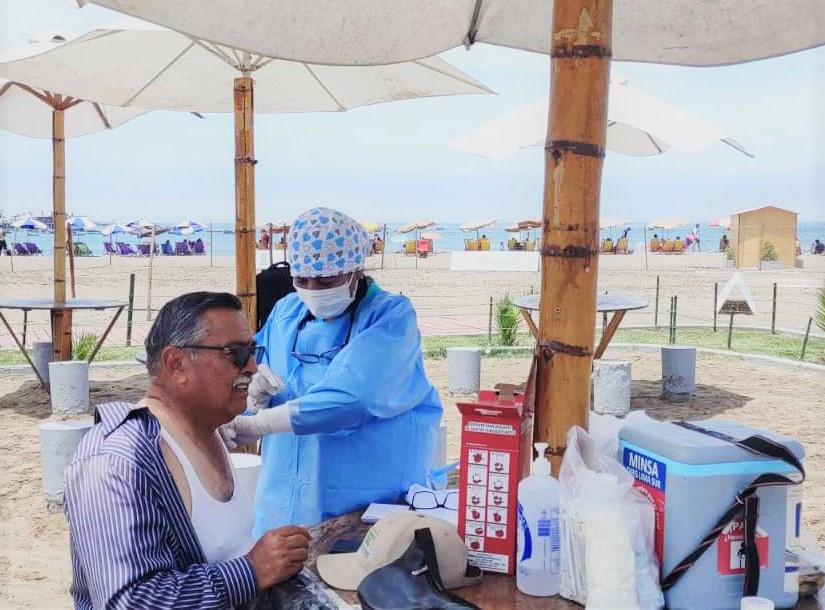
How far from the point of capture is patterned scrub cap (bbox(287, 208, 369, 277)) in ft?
8.21

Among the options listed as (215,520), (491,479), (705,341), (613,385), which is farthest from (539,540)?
(705,341)

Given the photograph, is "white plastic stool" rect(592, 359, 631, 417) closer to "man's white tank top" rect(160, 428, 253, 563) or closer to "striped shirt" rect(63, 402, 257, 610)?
"man's white tank top" rect(160, 428, 253, 563)

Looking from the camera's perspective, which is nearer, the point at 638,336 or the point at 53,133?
the point at 53,133

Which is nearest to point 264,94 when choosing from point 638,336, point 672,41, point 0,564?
point 0,564

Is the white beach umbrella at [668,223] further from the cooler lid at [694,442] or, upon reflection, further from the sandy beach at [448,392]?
the cooler lid at [694,442]

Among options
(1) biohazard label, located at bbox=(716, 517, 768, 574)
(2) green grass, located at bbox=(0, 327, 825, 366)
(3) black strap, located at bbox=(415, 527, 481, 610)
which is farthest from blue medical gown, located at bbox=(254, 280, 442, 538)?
(2) green grass, located at bbox=(0, 327, 825, 366)

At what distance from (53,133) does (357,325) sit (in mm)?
7145

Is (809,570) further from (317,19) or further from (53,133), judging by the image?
(53,133)

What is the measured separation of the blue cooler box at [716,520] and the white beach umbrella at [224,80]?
4.24 metres

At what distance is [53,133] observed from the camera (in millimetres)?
8430

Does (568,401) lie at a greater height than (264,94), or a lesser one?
lesser

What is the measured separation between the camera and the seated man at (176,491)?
4.91ft

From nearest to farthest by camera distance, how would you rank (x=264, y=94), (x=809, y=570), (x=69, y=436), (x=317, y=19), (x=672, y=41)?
1. (x=809, y=570)
2. (x=317, y=19)
3. (x=672, y=41)
4. (x=69, y=436)
5. (x=264, y=94)

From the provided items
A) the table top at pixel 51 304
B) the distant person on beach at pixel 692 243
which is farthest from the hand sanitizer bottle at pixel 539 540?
the distant person on beach at pixel 692 243
